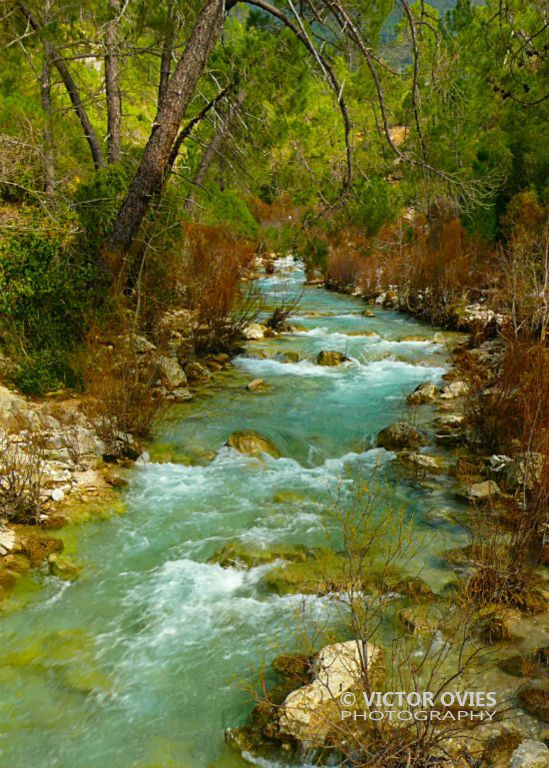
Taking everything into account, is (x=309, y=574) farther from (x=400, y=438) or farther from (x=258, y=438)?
(x=400, y=438)

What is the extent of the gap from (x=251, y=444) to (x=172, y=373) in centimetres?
230

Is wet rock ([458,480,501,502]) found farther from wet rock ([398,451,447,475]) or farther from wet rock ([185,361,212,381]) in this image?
wet rock ([185,361,212,381])

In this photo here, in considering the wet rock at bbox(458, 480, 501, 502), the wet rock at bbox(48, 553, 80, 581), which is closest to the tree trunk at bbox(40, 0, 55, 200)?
the wet rock at bbox(48, 553, 80, 581)

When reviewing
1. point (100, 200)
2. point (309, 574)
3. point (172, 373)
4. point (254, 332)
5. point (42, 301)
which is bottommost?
point (309, 574)

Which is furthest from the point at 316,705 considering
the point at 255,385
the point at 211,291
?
the point at 211,291

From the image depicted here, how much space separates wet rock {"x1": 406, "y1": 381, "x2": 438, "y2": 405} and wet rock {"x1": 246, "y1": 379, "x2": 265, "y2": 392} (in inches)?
88.9

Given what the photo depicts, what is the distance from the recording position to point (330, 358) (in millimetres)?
10547

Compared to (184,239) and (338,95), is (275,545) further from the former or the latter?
(184,239)

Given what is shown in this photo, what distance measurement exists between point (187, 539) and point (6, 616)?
1.54m

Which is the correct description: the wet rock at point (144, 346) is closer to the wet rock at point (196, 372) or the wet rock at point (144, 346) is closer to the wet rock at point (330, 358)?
the wet rock at point (196, 372)

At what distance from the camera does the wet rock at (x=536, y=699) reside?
307 centimetres

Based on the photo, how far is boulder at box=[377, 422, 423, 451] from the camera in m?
6.83

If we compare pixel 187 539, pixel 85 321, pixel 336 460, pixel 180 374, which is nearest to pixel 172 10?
pixel 85 321

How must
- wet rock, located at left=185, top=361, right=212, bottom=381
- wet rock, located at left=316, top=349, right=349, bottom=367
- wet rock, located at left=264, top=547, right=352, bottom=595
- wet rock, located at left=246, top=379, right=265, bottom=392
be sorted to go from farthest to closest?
wet rock, located at left=316, top=349, right=349, bottom=367, wet rock, located at left=185, top=361, right=212, bottom=381, wet rock, located at left=246, top=379, right=265, bottom=392, wet rock, located at left=264, top=547, right=352, bottom=595
